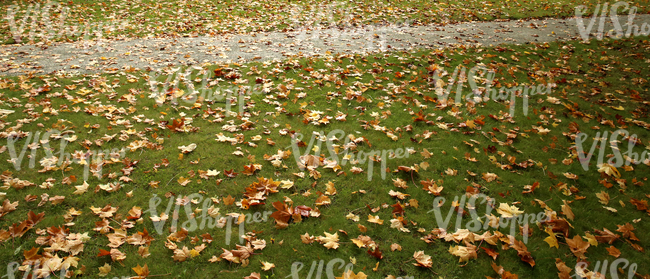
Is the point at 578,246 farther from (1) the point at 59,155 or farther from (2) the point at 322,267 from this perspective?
(1) the point at 59,155

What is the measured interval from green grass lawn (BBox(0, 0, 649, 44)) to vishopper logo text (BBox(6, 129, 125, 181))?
557cm

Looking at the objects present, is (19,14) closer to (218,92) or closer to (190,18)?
(190,18)

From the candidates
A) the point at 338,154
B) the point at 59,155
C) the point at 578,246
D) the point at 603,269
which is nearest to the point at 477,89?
the point at 338,154

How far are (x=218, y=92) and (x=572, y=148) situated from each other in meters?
5.52

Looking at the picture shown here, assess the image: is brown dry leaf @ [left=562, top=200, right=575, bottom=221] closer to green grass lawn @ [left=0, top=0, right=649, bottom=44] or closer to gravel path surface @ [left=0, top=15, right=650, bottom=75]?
gravel path surface @ [left=0, top=15, right=650, bottom=75]

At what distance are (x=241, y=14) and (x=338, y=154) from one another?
878cm

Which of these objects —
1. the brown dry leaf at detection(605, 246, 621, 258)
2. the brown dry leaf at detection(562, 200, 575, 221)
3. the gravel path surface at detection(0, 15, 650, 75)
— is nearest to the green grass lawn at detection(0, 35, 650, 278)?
the brown dry leaf at detection(562, 200, 575, 221)

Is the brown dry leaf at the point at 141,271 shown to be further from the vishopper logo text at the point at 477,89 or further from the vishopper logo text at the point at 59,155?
the vishopper logo text at the point at 477,89

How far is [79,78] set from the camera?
6172 millimetres

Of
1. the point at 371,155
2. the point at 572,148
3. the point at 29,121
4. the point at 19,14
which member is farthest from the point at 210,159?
the point at 19,14

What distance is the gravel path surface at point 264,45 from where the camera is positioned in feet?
23.0

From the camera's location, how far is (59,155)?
13.3 feet

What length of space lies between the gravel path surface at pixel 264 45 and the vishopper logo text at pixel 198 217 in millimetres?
4461

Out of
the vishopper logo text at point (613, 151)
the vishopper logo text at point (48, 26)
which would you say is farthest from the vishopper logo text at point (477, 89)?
the vishopper logo text at point (48, 26)
